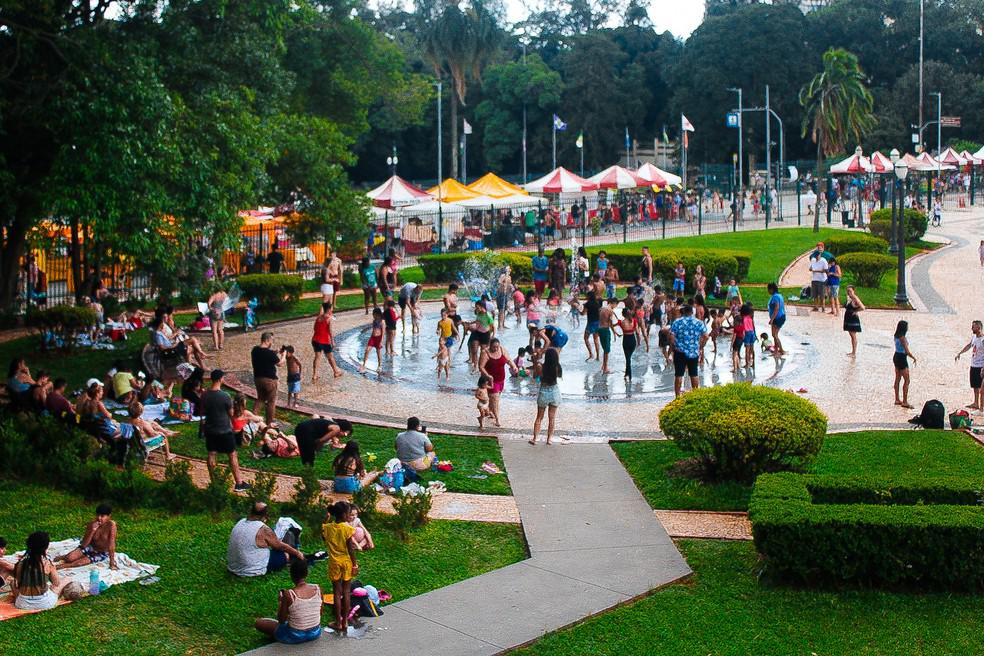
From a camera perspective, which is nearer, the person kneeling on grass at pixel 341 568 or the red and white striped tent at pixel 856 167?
the person kneeling on grass at pixel 341 568

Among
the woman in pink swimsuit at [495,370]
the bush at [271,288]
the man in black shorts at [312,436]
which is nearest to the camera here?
the man in black shorts at [312,436]

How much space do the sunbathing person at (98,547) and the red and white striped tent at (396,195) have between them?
32.0 m

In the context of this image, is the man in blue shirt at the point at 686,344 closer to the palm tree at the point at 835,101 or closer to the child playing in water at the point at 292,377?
the child playing in water at the point at 292,377

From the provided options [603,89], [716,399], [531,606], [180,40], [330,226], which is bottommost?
[531,606]

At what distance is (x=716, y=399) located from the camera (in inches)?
594

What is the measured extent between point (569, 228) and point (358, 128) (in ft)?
36.0

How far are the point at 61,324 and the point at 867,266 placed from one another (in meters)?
20.8

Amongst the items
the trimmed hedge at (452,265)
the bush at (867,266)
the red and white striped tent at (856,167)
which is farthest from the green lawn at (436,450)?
the red and white striped tent at (856,167)

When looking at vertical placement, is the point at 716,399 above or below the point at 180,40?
below

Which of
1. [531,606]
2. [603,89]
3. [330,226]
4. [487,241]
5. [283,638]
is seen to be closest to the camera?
[283,638]

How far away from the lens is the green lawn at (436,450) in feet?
50.8

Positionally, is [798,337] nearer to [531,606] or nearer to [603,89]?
[531,606]

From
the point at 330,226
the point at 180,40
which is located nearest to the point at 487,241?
the point at 330,226

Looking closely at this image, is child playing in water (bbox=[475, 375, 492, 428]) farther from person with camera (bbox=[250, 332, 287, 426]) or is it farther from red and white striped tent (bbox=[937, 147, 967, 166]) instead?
red and white striped tent (bbox=[937, 147, 967, 166])
